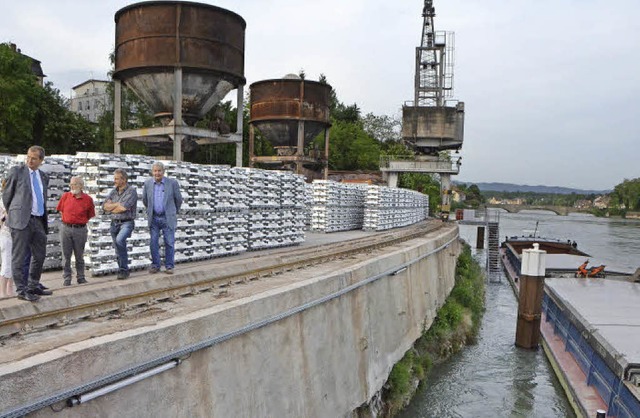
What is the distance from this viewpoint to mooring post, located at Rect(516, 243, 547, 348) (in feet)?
57.1

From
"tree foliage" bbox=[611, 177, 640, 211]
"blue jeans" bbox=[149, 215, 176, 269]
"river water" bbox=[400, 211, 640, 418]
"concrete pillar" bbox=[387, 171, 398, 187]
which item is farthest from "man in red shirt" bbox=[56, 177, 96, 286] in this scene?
"tree foliage" bbox=[611, 177, 640, 211]

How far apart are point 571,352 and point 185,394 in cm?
1486

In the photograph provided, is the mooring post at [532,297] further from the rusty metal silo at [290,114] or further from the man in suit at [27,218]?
the man in suit at [27,218]

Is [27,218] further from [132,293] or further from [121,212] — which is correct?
[121,212]

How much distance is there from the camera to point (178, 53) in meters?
15.3

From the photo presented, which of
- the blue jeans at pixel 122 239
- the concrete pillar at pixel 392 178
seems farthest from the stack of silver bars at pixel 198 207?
the concrete pillar at pixel 392 178

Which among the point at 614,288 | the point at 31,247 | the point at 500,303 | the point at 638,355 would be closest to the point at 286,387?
the point at 31,247

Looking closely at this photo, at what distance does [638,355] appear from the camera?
11.0 m

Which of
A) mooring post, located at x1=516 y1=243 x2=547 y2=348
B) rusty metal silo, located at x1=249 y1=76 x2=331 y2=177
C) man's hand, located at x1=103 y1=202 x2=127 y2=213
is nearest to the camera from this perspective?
man's hand, located at x1=103 y1=202 x2=127 y2=213

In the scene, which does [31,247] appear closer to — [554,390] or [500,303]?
[554,390]

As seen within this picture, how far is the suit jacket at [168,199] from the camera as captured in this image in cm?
831

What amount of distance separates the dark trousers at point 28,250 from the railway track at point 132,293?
0.79 ft

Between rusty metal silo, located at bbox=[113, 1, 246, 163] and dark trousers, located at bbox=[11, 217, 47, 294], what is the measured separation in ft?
33.1

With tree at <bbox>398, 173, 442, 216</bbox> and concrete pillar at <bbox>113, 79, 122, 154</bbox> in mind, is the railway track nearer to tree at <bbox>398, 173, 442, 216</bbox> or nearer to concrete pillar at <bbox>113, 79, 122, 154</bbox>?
concrete pillar at <bbox>113, 79, 122, 154</bbox>
